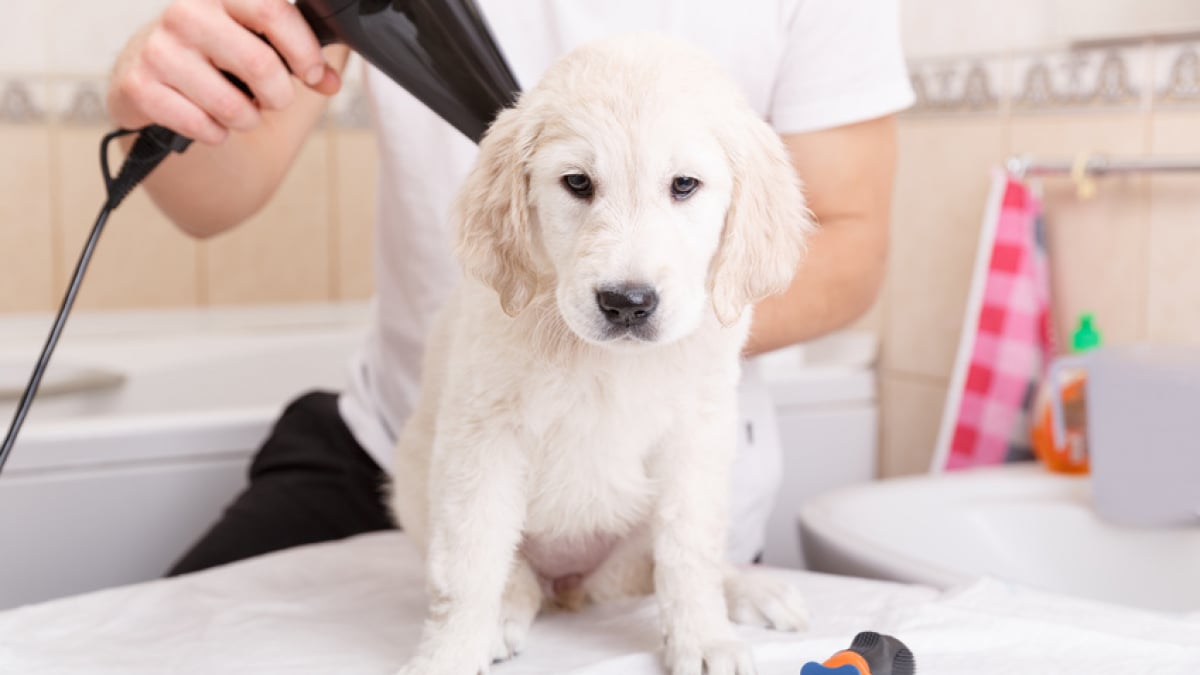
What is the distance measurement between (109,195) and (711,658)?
0.58 metres

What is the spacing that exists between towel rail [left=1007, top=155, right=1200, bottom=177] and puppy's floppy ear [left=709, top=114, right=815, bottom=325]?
1.02 meters

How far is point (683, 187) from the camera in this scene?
0.79 m

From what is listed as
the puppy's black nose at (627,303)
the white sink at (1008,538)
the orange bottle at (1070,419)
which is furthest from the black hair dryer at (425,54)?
the orange bottle at (1070,419)

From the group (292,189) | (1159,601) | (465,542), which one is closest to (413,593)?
(465,542)

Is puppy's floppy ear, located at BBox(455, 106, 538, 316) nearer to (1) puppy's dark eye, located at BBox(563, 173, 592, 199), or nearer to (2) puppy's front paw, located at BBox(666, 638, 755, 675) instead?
(1) puppy's dark eye, located at BBox(563, 173, 592, 199)

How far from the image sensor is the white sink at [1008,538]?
53.7 inches

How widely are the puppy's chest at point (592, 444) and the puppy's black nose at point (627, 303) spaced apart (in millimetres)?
92

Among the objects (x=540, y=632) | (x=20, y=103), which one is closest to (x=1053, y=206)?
(x=540, y=632)

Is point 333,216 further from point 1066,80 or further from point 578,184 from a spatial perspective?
point 578,184

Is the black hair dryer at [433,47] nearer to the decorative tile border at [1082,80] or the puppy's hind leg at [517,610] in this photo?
the puppy's hind leg at [517,610]

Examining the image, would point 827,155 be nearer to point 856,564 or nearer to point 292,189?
point 856,564

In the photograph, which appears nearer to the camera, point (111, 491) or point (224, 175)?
point (224, 175)

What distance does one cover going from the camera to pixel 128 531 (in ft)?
5.39

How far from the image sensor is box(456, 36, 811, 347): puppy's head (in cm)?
75
